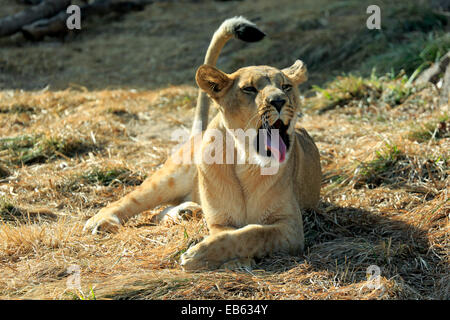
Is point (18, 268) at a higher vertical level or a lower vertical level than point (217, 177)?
lower

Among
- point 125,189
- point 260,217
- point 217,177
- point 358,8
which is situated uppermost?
point 358,8

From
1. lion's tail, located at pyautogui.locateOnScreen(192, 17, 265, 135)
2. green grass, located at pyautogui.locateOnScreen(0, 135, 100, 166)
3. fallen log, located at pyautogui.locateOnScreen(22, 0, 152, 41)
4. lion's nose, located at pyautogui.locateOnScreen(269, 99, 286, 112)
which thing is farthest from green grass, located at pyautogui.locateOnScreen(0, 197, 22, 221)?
fallen log, located at pyautogui.locateOnScreen(22, 0, 152, 41)

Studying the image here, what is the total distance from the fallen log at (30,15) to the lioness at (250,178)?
28.0 ft

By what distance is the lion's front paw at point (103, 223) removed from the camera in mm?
4672

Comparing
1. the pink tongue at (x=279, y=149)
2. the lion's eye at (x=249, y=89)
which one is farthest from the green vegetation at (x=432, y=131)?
the lion's eye at (x=249, y=89)

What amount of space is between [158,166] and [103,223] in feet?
5.88

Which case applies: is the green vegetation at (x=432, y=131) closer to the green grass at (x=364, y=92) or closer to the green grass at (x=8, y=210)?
the green grass at (x=364, y=92)

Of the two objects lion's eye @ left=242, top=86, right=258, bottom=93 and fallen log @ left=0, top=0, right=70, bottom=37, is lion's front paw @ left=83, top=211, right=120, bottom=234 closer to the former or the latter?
lion's eye @ left=242, top=86, right=258, bottom=93

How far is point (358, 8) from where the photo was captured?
12211 millimetres

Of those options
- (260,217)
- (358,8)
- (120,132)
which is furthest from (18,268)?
(358,8)

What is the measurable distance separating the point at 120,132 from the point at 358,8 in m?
6.89

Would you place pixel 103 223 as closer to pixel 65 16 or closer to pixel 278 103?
pixel 278 103
